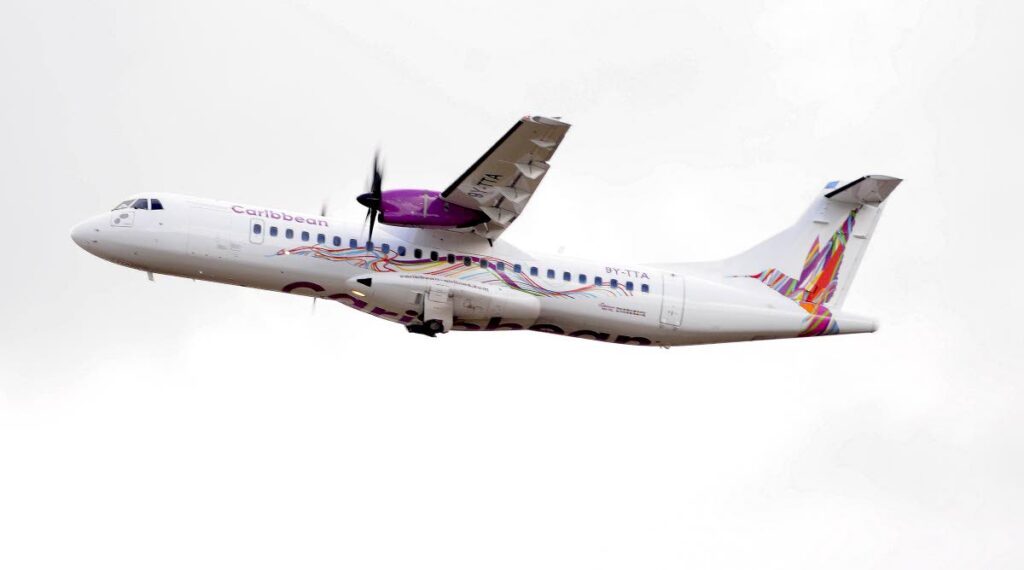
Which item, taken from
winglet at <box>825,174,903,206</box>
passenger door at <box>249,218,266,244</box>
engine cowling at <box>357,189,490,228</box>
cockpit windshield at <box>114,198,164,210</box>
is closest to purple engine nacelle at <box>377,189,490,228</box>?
engine cowling at <box>357,189,490,228</box>

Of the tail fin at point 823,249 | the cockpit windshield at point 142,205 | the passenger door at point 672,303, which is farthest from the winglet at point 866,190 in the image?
the cockpit windshield at point 142,205

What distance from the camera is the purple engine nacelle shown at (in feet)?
99.7

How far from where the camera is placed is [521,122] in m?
28.6

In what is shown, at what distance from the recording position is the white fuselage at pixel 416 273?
30297 mm

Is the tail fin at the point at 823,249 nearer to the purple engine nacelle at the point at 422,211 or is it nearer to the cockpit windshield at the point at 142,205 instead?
the purple engine nacelle at the point at 422,211

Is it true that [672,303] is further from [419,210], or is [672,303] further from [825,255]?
[419,210]

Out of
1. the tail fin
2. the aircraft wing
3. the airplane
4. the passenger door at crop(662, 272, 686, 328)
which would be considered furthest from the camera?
the tail fin

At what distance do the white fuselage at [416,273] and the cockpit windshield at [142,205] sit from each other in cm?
11

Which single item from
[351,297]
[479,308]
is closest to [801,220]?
[479,308]

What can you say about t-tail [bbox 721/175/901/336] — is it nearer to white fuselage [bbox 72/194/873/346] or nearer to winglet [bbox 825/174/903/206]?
winglet [bbox 825/174/903/206]

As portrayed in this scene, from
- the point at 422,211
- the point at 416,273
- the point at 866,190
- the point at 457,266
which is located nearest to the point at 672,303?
the point at 457,266

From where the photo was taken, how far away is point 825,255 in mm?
35062

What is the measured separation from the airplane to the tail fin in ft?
1.74

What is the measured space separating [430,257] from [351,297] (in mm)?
1881
